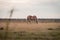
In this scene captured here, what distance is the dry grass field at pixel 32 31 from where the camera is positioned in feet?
3.82

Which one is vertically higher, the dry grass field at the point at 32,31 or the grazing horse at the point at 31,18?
the grazing horse at the point at 31,18

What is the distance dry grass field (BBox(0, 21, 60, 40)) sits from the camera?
→ 116 centimetres

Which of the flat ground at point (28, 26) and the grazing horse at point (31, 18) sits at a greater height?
the grazing horse at point (31, 18)

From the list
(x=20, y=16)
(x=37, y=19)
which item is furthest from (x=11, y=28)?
(x=37, y=19)

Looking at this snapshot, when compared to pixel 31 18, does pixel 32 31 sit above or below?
below

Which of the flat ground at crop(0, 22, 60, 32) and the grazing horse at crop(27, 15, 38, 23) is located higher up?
the grazing horse at crop(27, 15, 38, 23)

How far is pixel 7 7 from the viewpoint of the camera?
4.12 feet

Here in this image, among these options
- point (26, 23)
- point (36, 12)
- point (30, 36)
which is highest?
point (36, 12)

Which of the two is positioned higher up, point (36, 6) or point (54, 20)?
point (36, 6)

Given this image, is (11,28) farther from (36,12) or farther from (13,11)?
(36,12)

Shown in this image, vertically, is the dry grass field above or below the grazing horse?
below

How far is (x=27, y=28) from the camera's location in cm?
121

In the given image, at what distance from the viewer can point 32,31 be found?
1195 mm

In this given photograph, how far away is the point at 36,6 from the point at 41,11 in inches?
2.9
